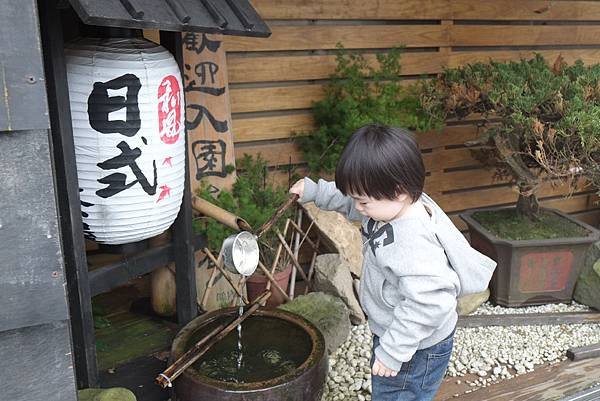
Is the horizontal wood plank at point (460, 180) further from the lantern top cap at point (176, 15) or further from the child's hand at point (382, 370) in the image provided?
the child's hand at point (382, 370)

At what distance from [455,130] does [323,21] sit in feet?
6.37

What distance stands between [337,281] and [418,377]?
165 centimetres

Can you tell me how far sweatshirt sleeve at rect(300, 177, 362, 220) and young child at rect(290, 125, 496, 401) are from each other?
0.26m

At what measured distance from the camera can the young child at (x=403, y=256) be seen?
2.25 metres

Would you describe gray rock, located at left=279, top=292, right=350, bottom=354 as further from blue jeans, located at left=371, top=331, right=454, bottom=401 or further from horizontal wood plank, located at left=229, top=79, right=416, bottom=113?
horizontal wood plank, located at left=229, top=79, right=416, bottom=113

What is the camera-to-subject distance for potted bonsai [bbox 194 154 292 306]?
12.3 feet

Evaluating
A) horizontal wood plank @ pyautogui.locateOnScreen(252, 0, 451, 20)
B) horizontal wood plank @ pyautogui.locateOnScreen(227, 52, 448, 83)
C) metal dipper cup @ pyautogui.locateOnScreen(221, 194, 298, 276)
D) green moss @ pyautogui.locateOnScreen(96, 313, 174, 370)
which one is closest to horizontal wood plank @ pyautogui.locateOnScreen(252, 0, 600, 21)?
horizontal wood plank @ pyautogui.locateOnScreen(252, 0, 451, 20)

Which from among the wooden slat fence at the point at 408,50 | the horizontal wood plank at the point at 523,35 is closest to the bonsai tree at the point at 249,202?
the wooden slat fence at the point at 408,50

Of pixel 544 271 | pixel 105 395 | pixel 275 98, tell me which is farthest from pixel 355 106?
pixel 105 395

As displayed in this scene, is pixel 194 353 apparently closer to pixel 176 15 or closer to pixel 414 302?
pixel 414 302

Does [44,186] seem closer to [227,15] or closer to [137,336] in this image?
[227,15]

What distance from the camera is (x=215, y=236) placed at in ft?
12.2

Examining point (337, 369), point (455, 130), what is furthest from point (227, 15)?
point (455, 130)

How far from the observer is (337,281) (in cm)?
425
